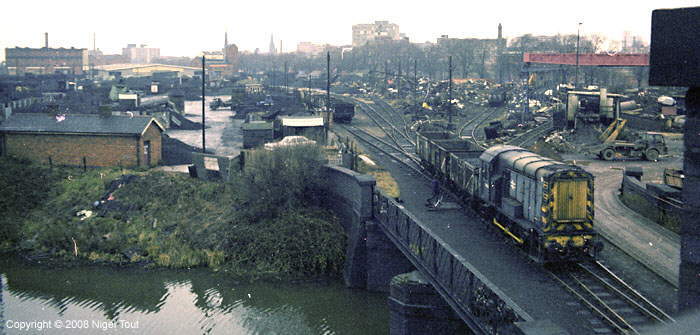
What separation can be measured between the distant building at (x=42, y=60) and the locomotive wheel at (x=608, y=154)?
16073 cm

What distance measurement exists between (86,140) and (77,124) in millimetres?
1974

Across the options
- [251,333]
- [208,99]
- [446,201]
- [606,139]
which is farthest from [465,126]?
[208,99]

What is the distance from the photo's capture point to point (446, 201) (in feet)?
96.8

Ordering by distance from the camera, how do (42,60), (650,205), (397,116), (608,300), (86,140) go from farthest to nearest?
(42,60), (397,116), (86,140), (650,205), (608,300)

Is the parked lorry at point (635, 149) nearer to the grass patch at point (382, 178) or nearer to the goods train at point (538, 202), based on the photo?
the grass patch at point (382, 178)

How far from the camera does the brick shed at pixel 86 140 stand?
43531 mm

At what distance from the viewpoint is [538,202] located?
20.5m

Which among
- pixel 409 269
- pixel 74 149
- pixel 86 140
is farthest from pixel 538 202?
pixel 74 149

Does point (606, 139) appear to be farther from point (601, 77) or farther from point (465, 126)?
point (601, 77)

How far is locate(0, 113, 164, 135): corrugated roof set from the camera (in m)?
43.8

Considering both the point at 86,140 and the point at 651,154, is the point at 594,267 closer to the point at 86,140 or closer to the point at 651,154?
the point at 651,154

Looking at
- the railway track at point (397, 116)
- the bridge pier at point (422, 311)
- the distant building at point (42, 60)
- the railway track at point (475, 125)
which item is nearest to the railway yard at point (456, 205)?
the bridge pier at point (422, 311)

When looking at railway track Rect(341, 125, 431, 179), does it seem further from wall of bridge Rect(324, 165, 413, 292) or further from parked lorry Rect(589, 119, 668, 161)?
parked lorry Rect(589, 119, 668, 161)

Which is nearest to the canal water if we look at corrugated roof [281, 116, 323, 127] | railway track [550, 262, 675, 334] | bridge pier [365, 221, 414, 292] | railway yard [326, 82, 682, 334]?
bridge pier [365, 221, 414, 292]
